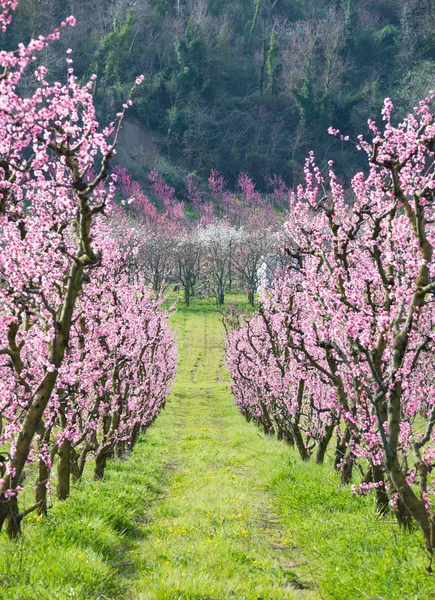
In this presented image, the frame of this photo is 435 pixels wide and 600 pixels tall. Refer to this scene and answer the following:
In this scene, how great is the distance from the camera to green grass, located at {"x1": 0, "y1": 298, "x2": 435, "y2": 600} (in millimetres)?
5469

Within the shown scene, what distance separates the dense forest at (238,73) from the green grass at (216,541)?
72.5m

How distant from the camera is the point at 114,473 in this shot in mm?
11578

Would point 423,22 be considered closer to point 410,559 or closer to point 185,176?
point 185,176

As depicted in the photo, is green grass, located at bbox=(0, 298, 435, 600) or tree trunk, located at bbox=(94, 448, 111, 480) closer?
green grass, located at bbox=(0, 298, 435, 600)

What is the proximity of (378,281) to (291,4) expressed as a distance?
127522 millimetres

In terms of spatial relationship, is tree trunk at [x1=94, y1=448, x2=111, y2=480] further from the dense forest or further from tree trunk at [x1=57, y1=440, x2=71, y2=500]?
the dense forest

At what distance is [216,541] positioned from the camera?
7.09 meters

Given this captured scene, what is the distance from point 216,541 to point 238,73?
339 ft

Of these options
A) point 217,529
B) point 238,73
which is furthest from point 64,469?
point 238,73

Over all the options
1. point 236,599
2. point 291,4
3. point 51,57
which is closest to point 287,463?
point 236,599

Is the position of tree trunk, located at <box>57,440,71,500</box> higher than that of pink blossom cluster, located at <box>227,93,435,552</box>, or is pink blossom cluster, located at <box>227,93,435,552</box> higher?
pink blossom cluster, located at <box>227,93,435,552</box>

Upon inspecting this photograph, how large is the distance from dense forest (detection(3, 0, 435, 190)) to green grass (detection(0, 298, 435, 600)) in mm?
72535

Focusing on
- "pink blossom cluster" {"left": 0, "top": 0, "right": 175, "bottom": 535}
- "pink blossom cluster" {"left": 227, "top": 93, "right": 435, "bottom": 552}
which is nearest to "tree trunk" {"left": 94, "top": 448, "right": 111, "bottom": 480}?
"pink blossom cluster" {"left": 0, "top": 0, "right": 175, "bottom": 535}

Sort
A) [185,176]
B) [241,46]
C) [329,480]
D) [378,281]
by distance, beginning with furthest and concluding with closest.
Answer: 1. [241,46]
2. [185,176]
3. [329,480]
4. [378,281]
